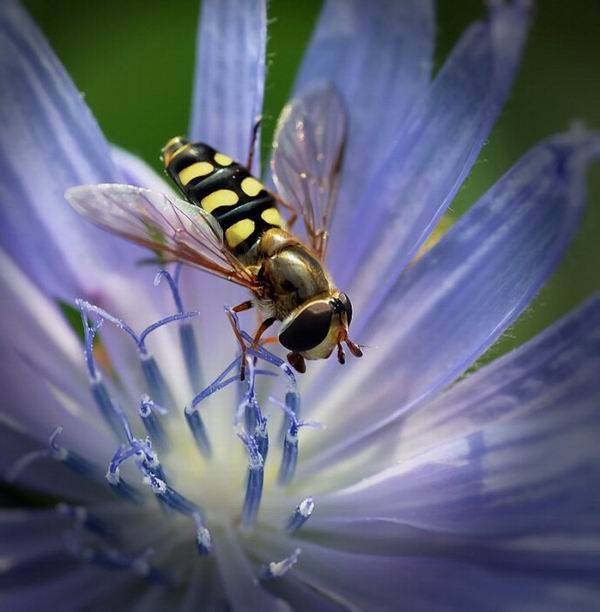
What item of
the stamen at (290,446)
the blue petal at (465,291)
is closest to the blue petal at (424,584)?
the stamen at (290,446)

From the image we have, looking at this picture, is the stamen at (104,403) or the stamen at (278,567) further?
the stamen at (104,403)

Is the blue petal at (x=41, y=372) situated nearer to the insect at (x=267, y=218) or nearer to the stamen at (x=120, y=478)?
the stamen at (x=120, y=478)

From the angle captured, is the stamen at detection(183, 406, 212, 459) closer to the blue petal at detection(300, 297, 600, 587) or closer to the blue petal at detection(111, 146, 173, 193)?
the blue petal at detection(300, 297, 600, 587)

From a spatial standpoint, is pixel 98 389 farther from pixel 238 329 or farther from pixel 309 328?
pixel 309 328

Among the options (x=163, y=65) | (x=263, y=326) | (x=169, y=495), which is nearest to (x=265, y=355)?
(x=263, y=326)

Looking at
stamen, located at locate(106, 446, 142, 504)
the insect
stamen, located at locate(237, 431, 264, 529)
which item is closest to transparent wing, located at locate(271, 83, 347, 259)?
the insect

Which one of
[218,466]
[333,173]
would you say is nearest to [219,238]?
[333,173]

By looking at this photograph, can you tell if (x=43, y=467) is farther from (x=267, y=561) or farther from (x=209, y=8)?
(x=209, y=8)
